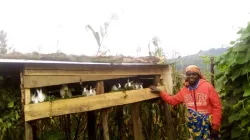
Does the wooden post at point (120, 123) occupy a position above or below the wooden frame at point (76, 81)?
below

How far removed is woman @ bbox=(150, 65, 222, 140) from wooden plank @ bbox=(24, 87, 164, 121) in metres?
0.80

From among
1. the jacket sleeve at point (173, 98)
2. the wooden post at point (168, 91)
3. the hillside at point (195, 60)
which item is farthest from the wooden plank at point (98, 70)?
the hillside at point (195, 60)

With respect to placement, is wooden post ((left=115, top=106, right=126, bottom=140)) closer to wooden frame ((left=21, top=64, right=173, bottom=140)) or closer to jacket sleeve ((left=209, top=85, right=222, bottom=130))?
wooden frame ((left=21, top=64, right=173, bottom=140))

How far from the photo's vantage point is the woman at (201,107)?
431 centimetres

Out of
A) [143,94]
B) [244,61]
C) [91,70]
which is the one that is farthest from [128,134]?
[244,61]

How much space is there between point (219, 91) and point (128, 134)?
2.43 metres

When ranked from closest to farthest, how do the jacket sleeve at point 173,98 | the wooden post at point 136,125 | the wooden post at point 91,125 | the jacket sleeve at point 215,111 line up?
1. the jacket sleeve at point 215,111
2. the jacket sleeve at point 173,98
3. the wooden post at point 136,125
4. the wooden post at point 91,125

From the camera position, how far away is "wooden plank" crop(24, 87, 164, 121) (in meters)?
3.37

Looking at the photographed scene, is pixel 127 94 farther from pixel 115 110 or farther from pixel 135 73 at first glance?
pixel 115 110

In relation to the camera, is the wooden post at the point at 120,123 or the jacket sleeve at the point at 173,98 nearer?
the jacket sleeve at the point at 173,98

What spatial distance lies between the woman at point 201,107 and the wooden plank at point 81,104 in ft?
2.63

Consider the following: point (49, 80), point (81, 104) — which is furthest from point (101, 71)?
point (49, 80)

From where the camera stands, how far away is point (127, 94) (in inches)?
180

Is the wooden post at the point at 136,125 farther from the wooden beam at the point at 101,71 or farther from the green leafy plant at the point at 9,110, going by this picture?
the green leafy plant at the point at 9,110
